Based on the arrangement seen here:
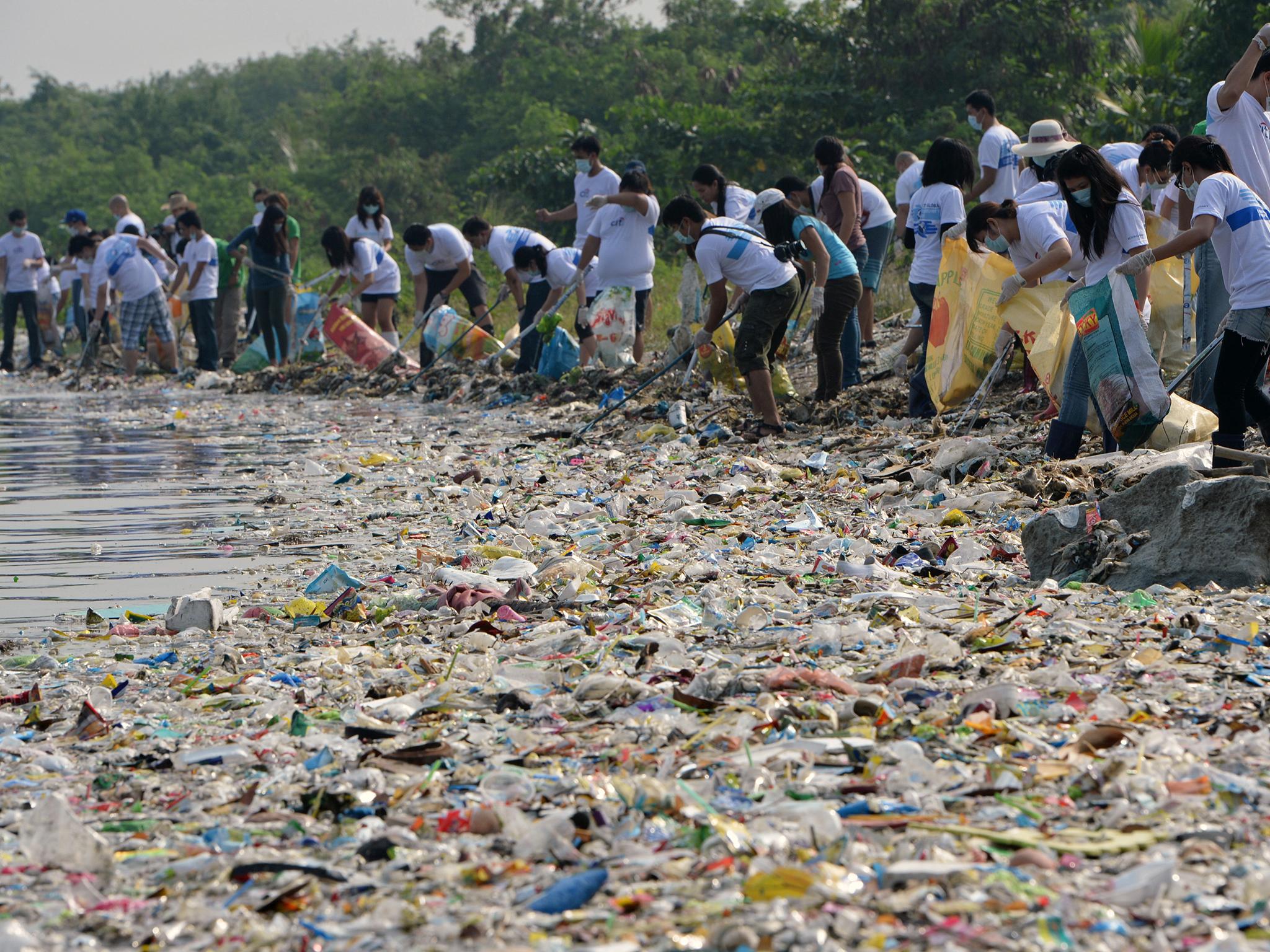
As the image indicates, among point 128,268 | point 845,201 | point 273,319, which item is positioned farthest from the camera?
point 273,319

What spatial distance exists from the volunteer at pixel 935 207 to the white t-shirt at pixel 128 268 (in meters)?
8.15

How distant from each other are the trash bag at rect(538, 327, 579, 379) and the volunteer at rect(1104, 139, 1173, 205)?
197 inches

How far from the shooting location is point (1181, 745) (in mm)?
3174

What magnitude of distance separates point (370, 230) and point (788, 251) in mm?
6208

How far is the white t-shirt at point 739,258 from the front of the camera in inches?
316

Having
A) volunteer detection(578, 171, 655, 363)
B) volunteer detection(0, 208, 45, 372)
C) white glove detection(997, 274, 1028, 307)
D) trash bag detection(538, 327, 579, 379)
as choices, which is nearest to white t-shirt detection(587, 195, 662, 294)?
volunteer detection(578, 171, 655, 363)

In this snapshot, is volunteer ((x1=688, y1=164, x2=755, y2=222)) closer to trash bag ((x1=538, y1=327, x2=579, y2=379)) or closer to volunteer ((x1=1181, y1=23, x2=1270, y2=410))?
trash bag ((x1=538, y1=327, x2=579, y2=379))

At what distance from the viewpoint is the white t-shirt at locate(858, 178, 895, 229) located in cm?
1029

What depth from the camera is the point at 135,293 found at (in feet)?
46.9

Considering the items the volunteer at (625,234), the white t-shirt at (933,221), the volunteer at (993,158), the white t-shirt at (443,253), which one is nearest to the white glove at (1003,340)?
the white t-shirt at (933,221)

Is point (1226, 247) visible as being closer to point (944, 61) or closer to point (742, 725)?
point (742, 725)

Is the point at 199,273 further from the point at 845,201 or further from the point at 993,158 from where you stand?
the point at 993,158

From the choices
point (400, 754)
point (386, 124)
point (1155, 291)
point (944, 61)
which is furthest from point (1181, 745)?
point (386, 124)

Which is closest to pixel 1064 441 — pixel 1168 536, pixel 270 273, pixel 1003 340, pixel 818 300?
pixel 1003 340
